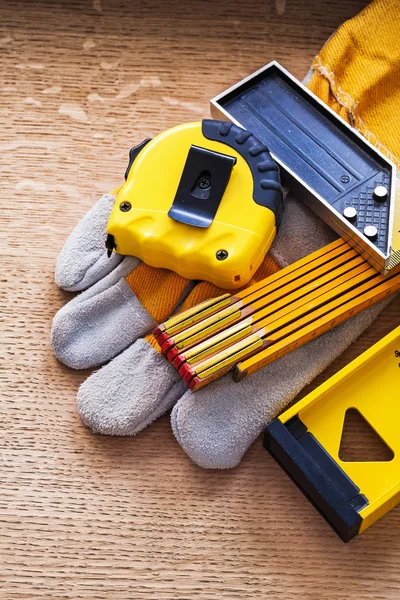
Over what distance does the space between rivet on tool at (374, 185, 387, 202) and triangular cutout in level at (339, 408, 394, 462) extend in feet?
0.81

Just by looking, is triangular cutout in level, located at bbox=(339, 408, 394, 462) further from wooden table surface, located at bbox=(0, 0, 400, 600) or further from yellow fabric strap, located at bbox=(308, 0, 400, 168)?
yellow fabric strap, located at bbox=(308, 0, 400, 168)

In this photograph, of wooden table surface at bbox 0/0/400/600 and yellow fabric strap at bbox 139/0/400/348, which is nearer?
wooden table surface at bbox 0/0/400/600

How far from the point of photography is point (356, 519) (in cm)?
81

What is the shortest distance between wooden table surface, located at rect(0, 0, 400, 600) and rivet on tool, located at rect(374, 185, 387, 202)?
128 mm

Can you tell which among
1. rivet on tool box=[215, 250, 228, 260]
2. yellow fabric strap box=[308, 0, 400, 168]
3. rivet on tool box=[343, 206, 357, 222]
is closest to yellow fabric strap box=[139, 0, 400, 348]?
yellow fabric strap box=[308, 0, 400, 168]

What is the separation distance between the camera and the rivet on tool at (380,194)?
94 centimetres

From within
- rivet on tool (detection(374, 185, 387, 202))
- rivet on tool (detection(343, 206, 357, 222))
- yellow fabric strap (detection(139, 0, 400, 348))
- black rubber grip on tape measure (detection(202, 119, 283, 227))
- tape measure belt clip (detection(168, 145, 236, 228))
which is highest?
yellow fabric strap (detection(139, 0, 400, 348))

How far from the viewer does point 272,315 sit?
0.89m

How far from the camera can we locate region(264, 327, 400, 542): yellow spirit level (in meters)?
0.83

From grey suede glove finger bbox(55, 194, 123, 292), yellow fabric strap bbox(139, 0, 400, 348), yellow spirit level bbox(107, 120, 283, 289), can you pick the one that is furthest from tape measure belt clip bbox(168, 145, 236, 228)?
yellow fabric strap bbox(139, 0, 400, 348)

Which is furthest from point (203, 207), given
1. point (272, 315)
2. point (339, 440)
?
point (339, 440)

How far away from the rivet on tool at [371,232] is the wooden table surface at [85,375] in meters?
0.10

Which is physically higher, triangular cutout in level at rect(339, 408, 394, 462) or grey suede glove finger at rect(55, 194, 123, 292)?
triangular cutout in level at rect(339, 408, 394, 462)

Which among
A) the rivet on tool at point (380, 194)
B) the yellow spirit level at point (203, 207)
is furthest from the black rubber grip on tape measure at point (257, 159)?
the rivet on tool at point (380, 194)
